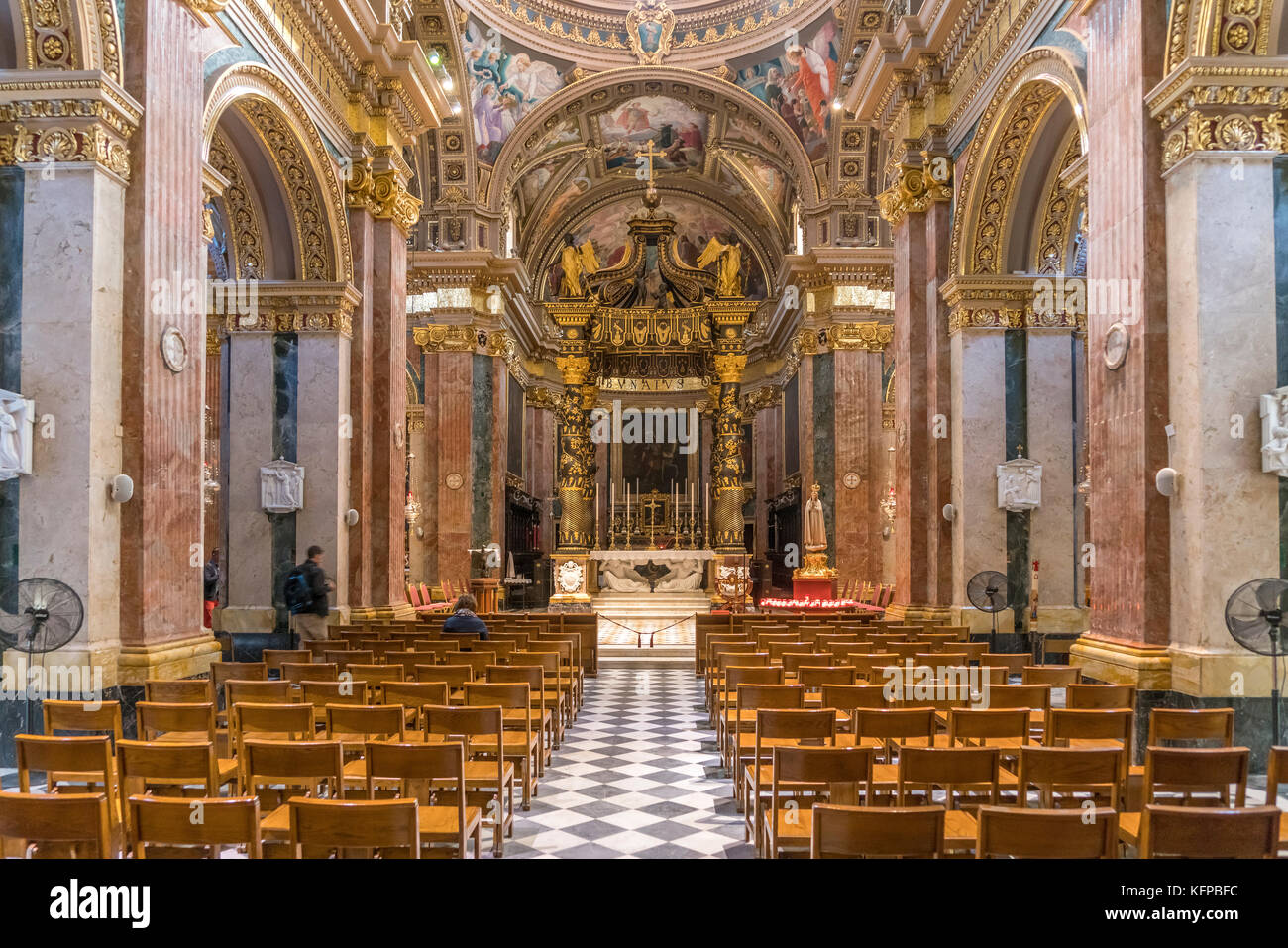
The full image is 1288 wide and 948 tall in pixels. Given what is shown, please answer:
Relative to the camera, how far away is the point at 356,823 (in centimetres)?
362

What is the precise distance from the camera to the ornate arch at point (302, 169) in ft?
39.1

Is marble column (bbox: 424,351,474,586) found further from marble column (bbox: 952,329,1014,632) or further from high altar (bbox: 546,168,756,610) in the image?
marble column (bbox: 952,329,1014,632)

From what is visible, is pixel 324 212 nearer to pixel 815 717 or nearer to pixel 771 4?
pixel 815 717

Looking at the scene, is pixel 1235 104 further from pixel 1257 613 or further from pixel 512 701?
pixel 512 701

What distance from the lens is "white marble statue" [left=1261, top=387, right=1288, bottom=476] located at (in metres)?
7.70

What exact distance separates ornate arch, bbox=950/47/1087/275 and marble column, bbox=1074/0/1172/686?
2.52 m

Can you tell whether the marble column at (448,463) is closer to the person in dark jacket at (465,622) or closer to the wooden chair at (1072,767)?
the person in dark jacket at (465,622)

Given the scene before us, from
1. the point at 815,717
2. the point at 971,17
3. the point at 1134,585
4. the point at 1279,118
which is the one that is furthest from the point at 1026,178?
the point at 815,717

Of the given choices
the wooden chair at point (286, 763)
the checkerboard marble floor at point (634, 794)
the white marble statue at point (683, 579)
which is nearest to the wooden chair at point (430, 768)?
the wooden chair at point (286, 763)

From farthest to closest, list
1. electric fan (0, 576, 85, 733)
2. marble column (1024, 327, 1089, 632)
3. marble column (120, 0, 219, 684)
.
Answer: marble column (1024, 327, 1089, 632), marble column (120, 0, 219, 684), electric fan (0, 576, 85, 733)

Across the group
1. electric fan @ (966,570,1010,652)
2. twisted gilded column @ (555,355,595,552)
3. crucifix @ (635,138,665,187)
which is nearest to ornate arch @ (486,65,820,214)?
crucifix @ (635,138,665,187)

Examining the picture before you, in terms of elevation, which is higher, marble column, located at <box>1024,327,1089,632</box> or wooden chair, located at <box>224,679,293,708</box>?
marble column, located at <box>1024,327,1089,632</box>
